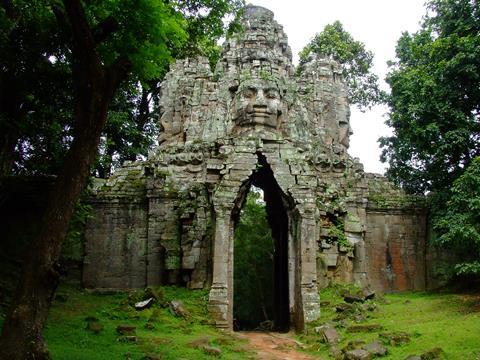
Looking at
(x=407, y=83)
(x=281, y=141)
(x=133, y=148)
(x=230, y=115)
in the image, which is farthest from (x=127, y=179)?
(x=407, y=83)

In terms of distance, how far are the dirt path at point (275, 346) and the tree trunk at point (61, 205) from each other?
526 centimetres

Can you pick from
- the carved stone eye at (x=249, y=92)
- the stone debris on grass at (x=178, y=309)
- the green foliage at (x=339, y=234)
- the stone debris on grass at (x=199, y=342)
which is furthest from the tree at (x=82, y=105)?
the green foliage at (x=339, y=234)

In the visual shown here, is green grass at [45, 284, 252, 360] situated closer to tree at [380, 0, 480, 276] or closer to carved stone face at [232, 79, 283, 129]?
carved stone face at [232, 79, 283, 129]

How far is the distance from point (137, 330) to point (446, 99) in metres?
13.5

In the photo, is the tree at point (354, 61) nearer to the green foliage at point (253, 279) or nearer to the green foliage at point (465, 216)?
the green foliage at point (253, 279)

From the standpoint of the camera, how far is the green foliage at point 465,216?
50.1 feet

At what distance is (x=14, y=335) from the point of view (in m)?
7.89

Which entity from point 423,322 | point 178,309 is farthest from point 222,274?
point 423,322

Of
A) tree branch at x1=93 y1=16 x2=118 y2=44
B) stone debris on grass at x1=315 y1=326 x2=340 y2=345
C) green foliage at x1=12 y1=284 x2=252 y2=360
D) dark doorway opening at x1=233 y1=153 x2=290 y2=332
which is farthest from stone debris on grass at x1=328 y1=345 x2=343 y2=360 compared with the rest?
dark doorway opening at x1=233 y1=153 x2=290 y2=332

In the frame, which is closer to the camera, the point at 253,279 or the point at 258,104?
the point at 258,104

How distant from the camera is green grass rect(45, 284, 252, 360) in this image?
10.5m

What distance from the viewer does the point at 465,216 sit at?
52.6ft

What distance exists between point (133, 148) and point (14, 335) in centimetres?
2145

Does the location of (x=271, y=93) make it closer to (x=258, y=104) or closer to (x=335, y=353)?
(x=258, y=104)
